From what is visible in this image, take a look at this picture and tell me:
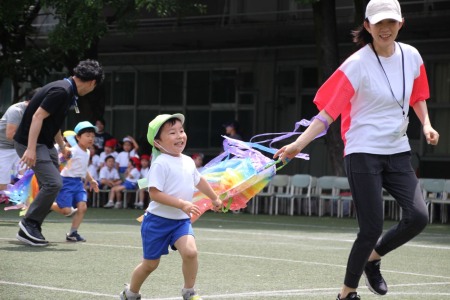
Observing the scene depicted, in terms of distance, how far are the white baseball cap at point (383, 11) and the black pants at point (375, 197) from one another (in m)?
0.97

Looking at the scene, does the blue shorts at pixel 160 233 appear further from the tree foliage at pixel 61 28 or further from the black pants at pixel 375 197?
the tree foliage at pixel 61 28

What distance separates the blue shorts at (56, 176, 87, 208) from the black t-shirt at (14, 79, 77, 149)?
1.36 metres

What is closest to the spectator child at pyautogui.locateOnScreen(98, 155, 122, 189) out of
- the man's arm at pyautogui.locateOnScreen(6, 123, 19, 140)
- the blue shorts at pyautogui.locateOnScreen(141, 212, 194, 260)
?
the man's arm at pyautogui.locateOnScreen(6, 123, 19, 140)

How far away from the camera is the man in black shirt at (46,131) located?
12141 millimetres

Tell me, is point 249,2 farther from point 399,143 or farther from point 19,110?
point 399,143

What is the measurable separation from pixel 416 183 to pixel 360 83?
0.85m

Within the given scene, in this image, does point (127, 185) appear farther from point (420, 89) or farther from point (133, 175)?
point (420, 89)

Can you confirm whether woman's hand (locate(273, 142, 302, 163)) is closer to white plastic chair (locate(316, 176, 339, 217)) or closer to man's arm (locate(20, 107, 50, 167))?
man's arm (locate(20, 107, 50, 167))

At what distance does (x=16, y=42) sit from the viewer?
29953mm

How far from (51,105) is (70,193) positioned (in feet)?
6.75

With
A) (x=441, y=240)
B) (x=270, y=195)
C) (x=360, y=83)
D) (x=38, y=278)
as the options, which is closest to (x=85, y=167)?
(x=38, y=278)

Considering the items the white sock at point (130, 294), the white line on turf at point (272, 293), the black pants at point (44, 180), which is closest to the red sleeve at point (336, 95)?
the white line on turf at point (272, 293)

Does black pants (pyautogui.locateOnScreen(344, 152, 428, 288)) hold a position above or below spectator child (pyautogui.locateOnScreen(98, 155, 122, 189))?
above

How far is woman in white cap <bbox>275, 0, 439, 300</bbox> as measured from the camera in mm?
7590
